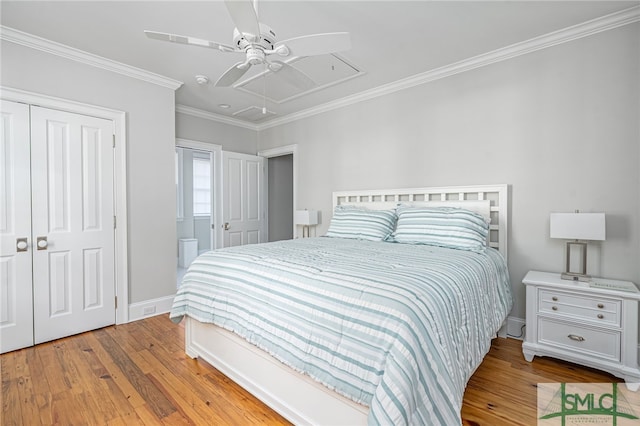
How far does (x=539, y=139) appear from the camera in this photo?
263 cm

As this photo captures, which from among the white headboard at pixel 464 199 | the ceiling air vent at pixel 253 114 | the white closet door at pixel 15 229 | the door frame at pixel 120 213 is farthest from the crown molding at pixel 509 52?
the white closet door at pixel 15 229

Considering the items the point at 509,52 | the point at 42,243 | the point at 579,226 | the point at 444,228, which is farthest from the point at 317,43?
the point at 42,243

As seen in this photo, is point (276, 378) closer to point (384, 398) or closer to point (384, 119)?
point (384, 398)

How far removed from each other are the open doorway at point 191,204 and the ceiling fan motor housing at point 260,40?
190 inches

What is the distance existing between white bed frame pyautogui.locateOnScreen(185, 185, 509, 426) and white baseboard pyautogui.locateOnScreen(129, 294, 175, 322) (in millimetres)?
1227

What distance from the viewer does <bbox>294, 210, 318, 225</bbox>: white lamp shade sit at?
424 centimetres

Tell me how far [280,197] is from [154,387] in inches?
→ 163

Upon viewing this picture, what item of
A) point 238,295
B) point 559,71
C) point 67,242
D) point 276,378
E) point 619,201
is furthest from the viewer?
point 67,242

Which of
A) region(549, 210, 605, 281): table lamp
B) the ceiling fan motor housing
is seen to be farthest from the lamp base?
the ceiling fan motor housing

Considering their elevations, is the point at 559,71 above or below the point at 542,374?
above

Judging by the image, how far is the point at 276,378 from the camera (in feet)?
5.54

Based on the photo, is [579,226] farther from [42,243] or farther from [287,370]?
[42,243]

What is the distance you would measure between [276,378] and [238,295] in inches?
21.1

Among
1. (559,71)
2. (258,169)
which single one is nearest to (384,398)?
(559,71)
